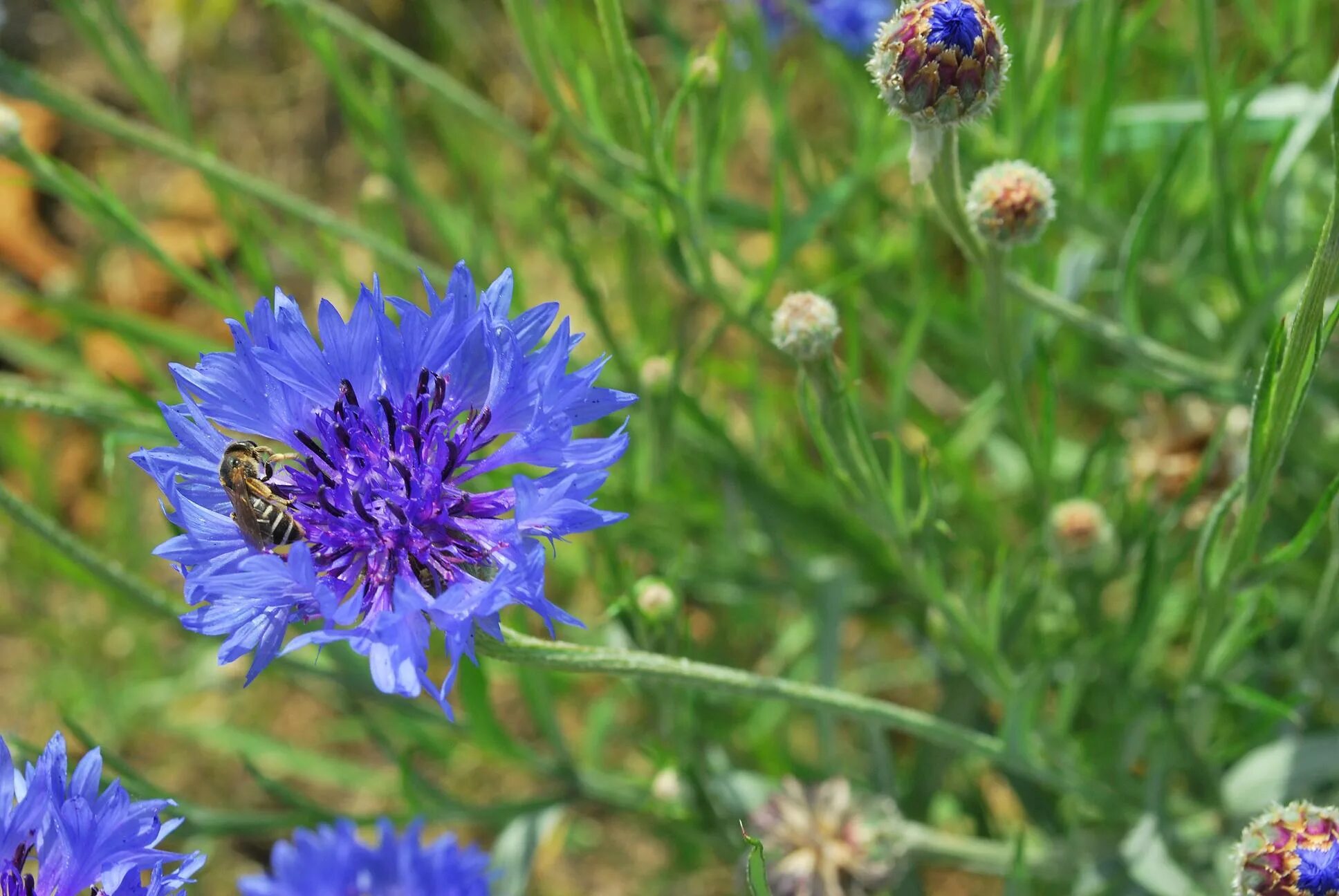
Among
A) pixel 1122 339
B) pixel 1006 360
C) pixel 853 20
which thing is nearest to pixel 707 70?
pixel 1006 360

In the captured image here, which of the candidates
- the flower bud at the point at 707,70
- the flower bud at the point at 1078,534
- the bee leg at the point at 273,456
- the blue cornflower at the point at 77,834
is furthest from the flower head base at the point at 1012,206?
the blue cornflower at the point at 77,834

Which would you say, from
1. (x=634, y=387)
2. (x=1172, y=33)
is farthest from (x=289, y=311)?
(x=1172, y=33)

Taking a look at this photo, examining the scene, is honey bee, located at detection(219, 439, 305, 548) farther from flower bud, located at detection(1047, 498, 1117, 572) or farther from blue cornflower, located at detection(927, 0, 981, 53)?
flower bud, located at detection(1047, 498, 1117, 572)

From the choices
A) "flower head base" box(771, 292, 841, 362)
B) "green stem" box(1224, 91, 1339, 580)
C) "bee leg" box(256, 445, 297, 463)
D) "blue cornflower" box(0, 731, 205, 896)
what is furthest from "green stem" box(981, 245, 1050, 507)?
"blue cornflower" box(0, 731, 205, 896)

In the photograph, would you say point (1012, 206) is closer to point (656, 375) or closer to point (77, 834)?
point (656, 375)

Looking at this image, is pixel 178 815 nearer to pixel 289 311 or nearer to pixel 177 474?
pixel 177 474

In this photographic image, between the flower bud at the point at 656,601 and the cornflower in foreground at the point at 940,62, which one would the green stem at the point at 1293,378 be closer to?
the cornflower in foreground at the point at 940,62
